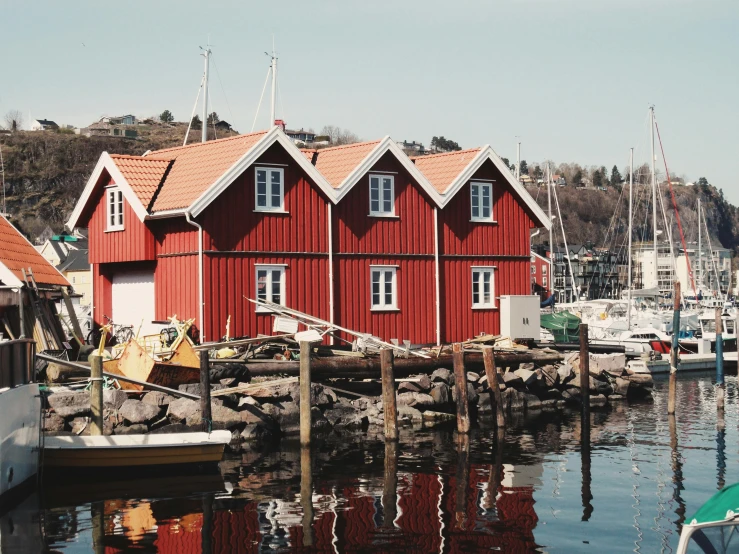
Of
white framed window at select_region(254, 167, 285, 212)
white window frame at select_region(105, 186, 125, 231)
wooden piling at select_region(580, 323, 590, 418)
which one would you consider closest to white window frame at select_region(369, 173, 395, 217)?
white framed window at select_region(254, 167, 285, 212)

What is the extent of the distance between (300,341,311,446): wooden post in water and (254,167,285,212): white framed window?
31.7 ft

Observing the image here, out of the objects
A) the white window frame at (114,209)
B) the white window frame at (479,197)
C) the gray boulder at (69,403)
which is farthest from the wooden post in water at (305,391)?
the white window frame at (479,197)

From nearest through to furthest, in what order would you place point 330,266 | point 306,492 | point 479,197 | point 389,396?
point 306,492 → point 389,396 → point 330,266 → point 479,197

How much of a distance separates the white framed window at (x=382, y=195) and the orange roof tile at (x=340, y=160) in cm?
93

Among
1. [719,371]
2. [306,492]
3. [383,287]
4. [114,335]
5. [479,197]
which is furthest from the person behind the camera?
[479,197]

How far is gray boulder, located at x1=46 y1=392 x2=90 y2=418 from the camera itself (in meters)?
26.6

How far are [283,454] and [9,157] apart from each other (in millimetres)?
141239

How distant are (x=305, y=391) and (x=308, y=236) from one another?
10.4 metres

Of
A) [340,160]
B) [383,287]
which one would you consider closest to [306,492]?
[383,287]

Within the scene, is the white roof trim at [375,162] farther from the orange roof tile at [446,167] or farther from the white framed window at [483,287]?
the white framed window at [483,287]

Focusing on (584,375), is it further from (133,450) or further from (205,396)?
(133,450)

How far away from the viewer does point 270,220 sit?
115 ft

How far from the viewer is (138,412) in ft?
88.3

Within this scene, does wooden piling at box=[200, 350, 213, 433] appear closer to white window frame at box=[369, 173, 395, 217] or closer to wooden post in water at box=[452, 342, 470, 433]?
wooden post in water at box=[452, 342, 470, 433]
